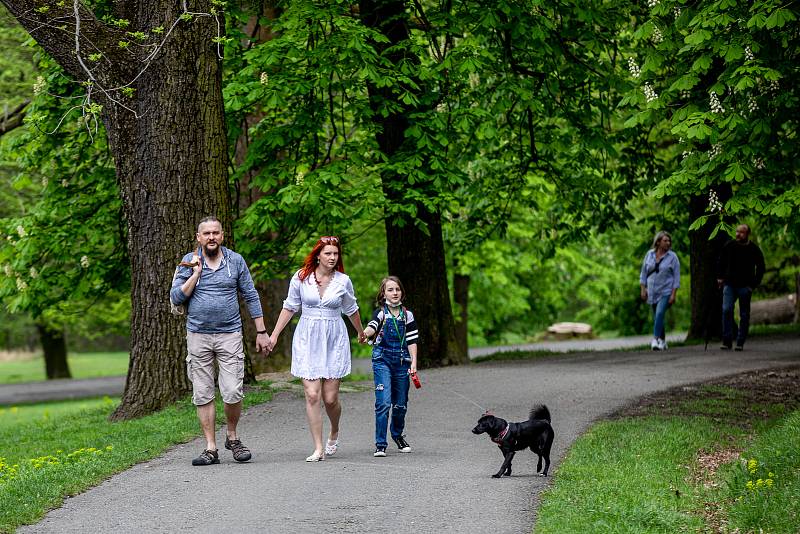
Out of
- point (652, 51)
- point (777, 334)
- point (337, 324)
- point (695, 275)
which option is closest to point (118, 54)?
point (337, 324)

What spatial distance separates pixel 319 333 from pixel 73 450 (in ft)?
11.6

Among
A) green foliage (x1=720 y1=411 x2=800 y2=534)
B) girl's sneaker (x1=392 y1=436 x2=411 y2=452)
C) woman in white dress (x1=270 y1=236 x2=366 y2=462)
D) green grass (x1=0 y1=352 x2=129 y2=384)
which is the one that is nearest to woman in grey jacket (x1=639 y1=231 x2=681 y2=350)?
green foliage (x1=720 y1=411 x2=800 y2=534)

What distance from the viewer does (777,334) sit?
2191cm

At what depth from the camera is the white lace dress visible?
9.54 m

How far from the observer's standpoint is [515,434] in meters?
8.48

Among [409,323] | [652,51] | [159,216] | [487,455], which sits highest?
[652,51]

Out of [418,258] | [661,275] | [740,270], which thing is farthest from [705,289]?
[418,258]

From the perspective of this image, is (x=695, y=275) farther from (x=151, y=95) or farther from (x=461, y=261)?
(x=151, y=95)

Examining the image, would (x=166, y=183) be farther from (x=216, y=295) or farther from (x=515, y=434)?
(x=515, y=434)

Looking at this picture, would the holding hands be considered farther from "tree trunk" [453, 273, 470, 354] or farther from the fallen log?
the fallen log

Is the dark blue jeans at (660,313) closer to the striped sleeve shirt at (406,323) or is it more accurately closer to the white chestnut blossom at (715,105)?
the white chestnut blossom at (715,105)

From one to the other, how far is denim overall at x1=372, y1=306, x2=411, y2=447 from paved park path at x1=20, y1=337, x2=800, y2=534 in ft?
1.32

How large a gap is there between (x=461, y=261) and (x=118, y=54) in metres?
15.0

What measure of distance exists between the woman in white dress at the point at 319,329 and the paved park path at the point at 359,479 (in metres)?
0.60
